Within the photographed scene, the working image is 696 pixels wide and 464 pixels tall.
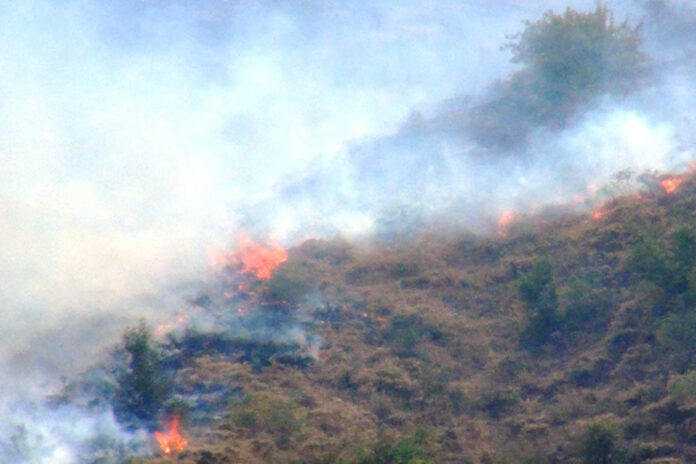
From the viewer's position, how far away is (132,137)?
29984 mm

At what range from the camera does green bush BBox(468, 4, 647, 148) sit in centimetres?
3475

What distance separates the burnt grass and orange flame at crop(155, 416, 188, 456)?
260 mm

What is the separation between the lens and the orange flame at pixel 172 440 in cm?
1683

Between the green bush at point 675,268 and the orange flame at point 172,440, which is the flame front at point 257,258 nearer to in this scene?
the orange flame at point 172,440

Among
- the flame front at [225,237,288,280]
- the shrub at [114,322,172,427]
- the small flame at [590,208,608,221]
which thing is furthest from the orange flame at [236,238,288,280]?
the small flame at [590,208,608,221]

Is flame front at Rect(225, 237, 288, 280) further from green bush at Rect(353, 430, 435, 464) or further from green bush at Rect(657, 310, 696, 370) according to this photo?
green bush at Rect(657, 310, 696, 370)

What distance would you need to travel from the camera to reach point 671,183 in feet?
85.6

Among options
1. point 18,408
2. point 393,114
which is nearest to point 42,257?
point 18,408

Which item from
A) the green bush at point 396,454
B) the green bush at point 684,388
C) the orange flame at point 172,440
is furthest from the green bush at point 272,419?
the green bush at point 684,388

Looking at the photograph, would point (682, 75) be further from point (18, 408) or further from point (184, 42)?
point (18, 408)

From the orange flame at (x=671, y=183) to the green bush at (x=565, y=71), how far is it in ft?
27.0

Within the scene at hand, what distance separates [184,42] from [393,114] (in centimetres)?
1138

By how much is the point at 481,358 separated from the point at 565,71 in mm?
18892

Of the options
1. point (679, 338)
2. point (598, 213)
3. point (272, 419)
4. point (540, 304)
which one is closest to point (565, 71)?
point (598, 213)
